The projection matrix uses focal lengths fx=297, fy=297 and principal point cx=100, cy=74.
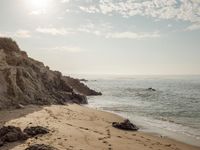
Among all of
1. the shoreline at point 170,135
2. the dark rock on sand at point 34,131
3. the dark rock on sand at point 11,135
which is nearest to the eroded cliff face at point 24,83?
the dark rock on sand at point 34,131

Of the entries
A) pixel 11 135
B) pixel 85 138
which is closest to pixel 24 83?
pixel 85 138

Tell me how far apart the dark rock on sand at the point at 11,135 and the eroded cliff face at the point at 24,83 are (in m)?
13.5

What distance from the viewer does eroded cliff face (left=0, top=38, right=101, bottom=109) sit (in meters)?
34.0

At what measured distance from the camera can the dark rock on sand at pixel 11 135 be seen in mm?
A: 17391

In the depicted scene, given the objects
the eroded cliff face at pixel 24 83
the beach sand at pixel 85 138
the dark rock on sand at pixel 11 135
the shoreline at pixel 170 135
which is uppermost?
the eroded cliff face at pixel 24 83

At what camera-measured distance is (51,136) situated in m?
18.8

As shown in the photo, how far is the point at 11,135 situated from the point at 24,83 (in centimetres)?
1999

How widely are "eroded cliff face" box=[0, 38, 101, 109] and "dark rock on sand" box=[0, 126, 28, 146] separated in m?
13.5

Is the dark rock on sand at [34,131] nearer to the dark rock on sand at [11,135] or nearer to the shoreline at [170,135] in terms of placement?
the dark rock on sand at [11,135]

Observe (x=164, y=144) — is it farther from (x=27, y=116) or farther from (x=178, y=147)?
(x=27, y=116)

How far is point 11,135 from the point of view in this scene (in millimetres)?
17547

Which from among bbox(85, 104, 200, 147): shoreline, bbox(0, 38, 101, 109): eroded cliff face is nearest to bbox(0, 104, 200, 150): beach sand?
bbox(85, 104, 200, 147): shoreline

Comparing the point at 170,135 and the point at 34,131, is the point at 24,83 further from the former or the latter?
the point at 170,135

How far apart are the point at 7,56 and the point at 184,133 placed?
91.5 ft
